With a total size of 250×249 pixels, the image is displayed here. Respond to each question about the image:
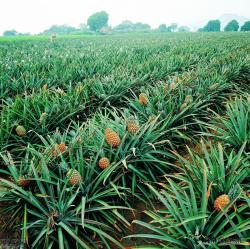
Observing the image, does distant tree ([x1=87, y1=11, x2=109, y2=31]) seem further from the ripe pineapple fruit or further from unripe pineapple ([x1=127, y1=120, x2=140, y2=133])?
the ripe pineapple fruit

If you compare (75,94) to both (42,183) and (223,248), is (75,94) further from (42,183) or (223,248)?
(223,248)

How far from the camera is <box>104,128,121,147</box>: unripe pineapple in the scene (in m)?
2.67

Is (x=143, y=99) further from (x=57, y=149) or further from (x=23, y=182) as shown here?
(x=23, y=182)

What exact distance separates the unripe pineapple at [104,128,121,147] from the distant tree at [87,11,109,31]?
4281 inches

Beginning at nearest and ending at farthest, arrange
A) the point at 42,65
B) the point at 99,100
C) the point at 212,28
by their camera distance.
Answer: the point at 99,100, the point at 42,65, the point at 212,28

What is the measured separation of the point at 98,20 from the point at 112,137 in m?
111

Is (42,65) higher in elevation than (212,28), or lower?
higher

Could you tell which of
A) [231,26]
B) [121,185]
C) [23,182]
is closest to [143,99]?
[121,185]

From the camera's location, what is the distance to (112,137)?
267 centimetres

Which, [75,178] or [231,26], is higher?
[75,178]

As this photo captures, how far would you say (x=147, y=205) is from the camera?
2.69 m

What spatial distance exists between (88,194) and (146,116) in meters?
1.61

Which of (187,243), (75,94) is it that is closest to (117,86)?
(75,94)

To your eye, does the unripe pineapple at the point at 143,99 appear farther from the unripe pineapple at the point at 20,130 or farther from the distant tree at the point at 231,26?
the distant tree at the point at 231,26
